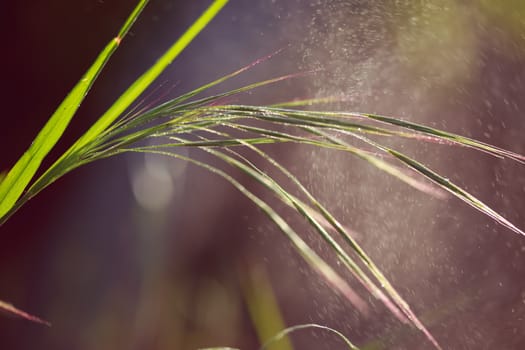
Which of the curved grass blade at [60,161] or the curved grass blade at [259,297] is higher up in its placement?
the curved grass blade at [60,161]

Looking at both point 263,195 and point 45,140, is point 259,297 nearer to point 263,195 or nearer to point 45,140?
point 263,195

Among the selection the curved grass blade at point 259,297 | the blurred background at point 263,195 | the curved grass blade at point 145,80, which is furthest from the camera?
the curved grass blade at point 259,297

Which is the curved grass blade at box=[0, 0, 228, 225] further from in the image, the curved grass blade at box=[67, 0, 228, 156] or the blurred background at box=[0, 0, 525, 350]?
the blurred background at box=[0, 0, 525, 350]

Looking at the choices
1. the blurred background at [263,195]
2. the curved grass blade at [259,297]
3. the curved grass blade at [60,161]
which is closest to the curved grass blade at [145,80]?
the curved grass blade at [60,161]

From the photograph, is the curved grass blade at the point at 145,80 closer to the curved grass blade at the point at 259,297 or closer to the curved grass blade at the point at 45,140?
the curved grass blade at the point at 45,140

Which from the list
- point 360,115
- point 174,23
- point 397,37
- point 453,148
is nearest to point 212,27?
point 174,23
